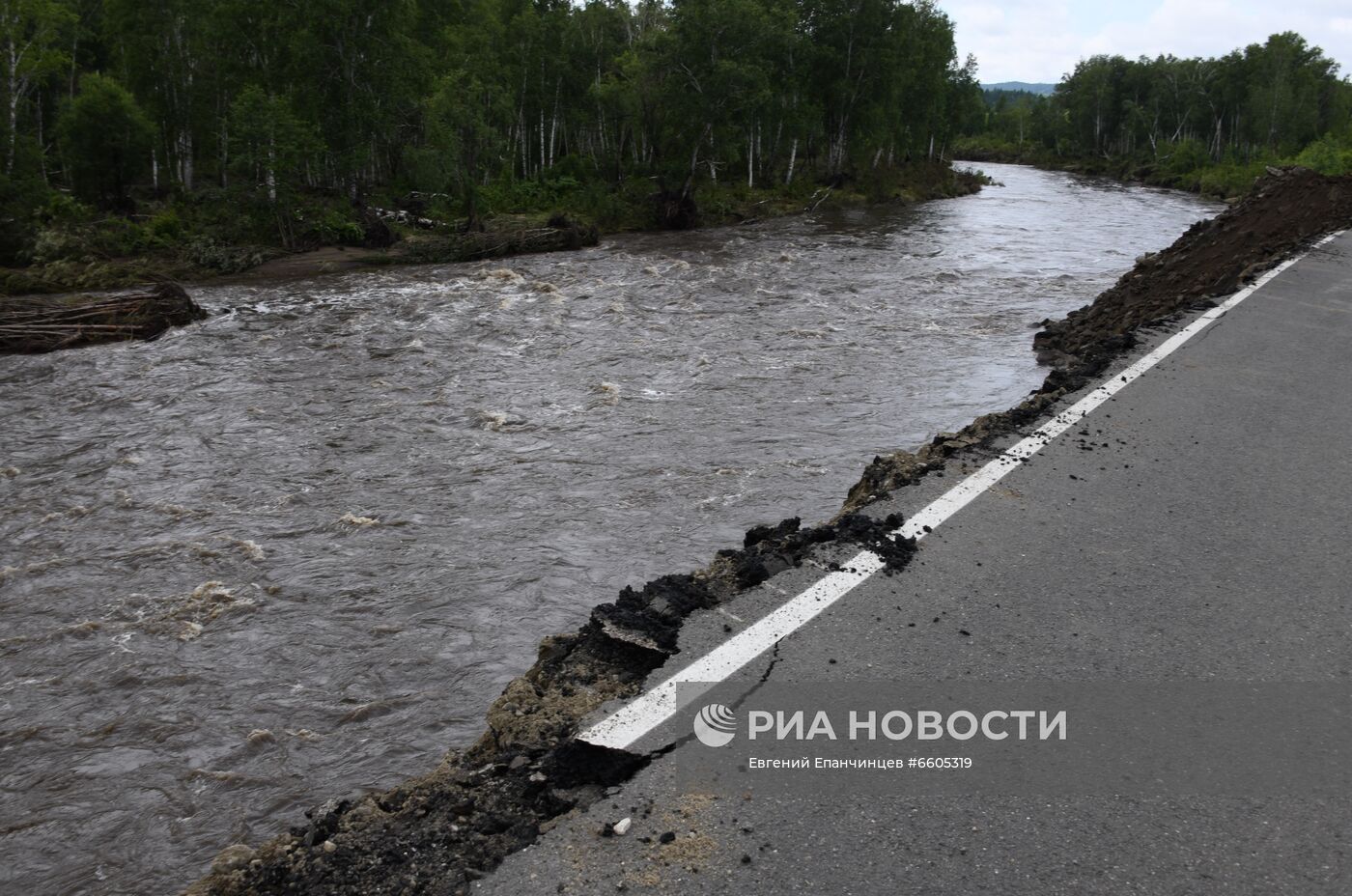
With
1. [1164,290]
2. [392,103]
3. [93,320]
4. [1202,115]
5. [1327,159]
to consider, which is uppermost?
[1202,115]

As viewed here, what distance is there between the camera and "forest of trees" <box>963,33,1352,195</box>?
243ft

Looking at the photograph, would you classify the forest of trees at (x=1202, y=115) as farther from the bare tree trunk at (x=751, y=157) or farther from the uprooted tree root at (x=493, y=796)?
the uprooted tree root at (x=493, y=796)

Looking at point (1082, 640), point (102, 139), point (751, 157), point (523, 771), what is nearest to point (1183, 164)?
point (751, 157)

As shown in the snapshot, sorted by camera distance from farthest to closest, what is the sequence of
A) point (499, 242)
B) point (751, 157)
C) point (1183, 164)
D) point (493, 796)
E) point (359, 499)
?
point (1183, 164) < point (751, 157) < point (499, 242) < point (359, 499) < point (493, 796)

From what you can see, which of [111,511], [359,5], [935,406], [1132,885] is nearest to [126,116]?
[359,5]

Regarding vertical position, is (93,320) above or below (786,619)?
above

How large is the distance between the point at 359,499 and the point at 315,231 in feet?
83.0

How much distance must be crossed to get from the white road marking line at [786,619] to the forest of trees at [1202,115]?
55.1 meters

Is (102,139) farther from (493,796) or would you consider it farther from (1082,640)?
(1082,640)

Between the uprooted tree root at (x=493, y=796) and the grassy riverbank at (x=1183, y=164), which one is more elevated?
the grassy riverbank at (x=1183, y=164)

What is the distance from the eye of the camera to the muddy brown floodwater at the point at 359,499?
6570 millimetres

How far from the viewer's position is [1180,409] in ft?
29.3

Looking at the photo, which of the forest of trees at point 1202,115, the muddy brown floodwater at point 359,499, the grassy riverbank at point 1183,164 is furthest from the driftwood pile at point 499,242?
the forest of trees at point 1202,115

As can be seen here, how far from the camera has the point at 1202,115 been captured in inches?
3445
